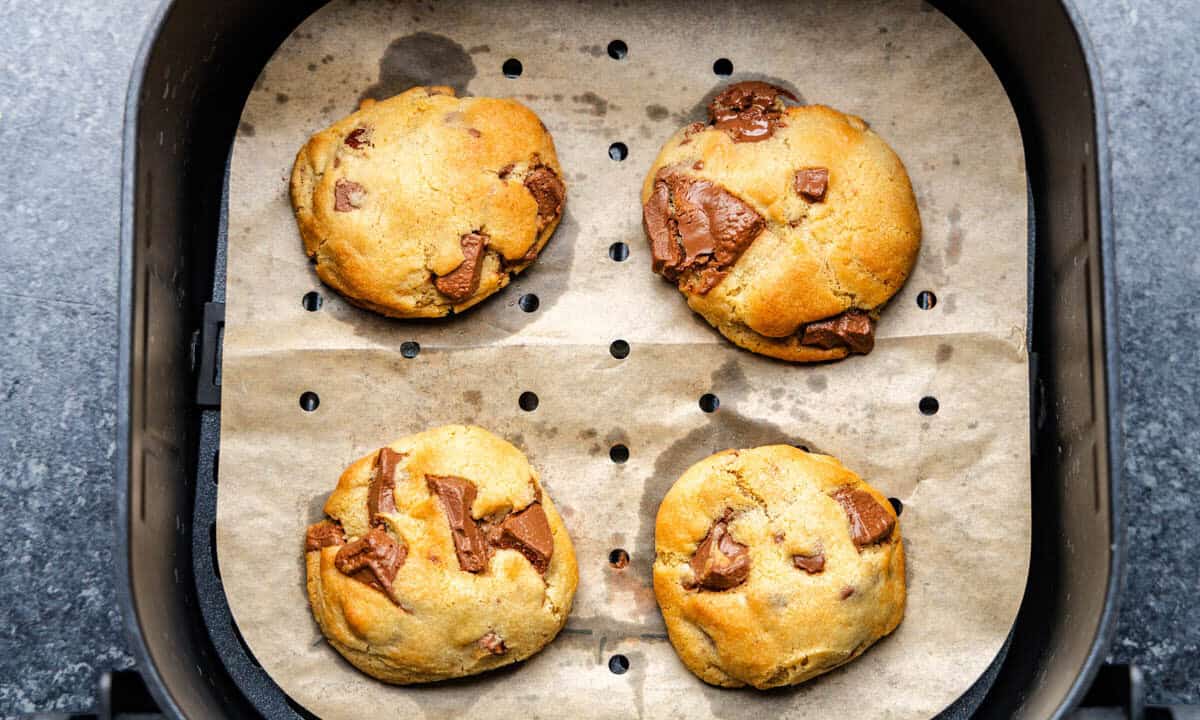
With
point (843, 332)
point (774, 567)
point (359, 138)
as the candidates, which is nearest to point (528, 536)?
point (774, 567)

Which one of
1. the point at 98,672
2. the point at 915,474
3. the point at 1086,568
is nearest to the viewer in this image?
the point at 1086,568

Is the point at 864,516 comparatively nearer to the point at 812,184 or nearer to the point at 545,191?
the point at 812,184

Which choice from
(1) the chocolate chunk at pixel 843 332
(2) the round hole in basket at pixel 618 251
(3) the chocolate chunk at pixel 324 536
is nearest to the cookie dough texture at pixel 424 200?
(2) the round hole in basket at pixel 618 251

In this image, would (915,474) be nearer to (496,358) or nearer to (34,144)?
(496,358)

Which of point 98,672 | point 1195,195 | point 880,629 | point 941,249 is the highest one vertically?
point 1195,195

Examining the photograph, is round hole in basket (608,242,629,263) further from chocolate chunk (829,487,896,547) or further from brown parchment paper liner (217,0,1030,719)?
chocolate chunk (829,487,896,547)

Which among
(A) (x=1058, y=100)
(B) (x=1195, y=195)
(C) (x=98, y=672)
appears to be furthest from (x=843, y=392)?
(C) (x=98, y=672)
